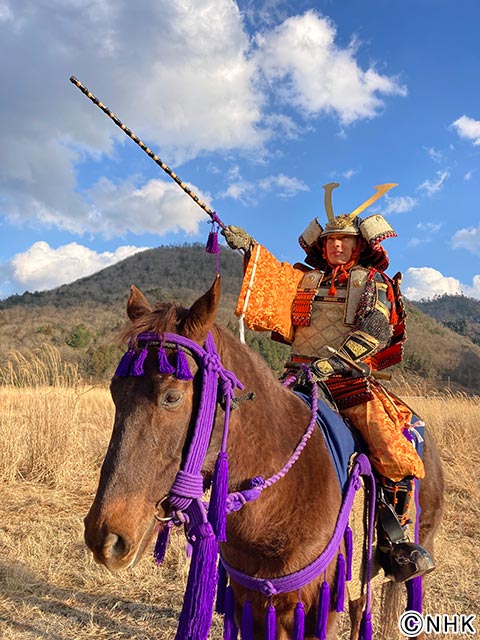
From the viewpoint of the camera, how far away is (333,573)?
2.09 metres

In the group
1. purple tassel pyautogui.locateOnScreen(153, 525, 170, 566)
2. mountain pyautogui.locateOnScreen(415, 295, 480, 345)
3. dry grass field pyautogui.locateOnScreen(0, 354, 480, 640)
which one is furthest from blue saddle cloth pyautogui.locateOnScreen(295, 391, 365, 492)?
mountain pyautogui.locateOnScreen(415, 295, 480, 345)

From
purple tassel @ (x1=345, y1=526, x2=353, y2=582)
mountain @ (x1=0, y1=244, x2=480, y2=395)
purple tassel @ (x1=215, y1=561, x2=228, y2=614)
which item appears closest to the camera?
purple tassel @ (x1=345, y1=526, x2=353, y2=582)

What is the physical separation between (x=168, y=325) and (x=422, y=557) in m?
1.87

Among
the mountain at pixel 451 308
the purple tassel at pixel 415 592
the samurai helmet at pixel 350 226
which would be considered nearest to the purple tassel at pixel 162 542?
the purple tassel at pixel 415 592

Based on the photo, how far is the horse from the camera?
1.48 metres

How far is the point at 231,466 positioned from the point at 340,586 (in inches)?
30.2

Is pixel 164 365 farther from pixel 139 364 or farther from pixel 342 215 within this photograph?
pixel 342 215

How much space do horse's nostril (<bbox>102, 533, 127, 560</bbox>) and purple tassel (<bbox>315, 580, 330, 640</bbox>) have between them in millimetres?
979

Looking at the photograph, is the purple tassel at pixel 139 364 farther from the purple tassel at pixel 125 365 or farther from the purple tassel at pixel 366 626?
the purple tassel at pixel 366 626

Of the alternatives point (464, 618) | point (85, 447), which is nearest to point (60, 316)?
point (85, 447)

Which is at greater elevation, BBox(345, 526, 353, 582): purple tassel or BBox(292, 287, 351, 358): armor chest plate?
BBox(292, 287, 351, 358): armor chest plate

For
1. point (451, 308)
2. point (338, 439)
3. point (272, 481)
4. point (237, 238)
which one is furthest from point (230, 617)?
point (451, 308)

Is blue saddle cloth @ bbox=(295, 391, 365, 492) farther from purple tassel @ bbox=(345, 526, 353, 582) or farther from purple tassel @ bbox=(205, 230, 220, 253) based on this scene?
purple tassel @ bbox=(205, 230, 220, 253)

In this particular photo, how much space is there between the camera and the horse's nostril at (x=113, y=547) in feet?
4.66
